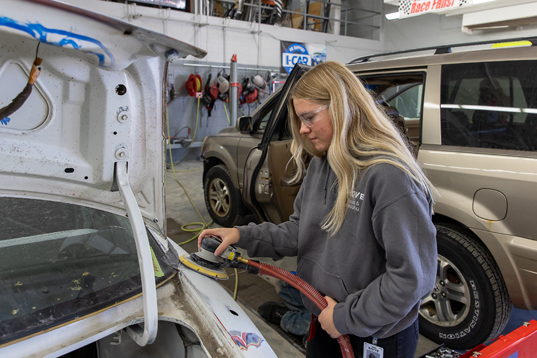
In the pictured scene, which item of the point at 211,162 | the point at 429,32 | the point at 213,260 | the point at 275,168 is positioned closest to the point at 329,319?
the point at 213,260

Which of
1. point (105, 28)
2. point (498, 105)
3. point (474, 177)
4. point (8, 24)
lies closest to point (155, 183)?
point (105, 28)

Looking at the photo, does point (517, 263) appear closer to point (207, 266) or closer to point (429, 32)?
point (207, 266)

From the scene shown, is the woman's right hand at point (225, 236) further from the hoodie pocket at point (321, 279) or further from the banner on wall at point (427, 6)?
the banner on wall at point (427, 6)

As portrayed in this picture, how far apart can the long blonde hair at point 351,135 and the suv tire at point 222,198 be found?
9.32ft

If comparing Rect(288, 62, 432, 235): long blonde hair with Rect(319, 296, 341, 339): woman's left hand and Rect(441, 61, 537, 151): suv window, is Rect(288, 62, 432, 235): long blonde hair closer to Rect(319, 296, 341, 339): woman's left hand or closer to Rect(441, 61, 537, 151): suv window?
Rect(319, 296, 341, 339): woman's left hand

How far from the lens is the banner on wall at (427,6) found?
7797 mm

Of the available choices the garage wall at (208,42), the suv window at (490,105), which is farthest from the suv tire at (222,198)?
the garage wall at (208,42)

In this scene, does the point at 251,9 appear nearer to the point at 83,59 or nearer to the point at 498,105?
the point at 498,105

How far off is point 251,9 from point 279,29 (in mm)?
949

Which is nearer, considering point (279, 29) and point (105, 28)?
point (105, 28)

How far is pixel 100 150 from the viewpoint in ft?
3.99

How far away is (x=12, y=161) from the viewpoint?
1.08m

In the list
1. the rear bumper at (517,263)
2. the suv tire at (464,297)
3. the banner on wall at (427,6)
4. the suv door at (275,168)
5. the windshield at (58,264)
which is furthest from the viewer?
the banner on wall at (427,6)

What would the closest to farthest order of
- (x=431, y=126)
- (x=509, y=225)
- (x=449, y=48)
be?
(x=509, y=225) < (x=431, y=126) < (x=449, y=48)
